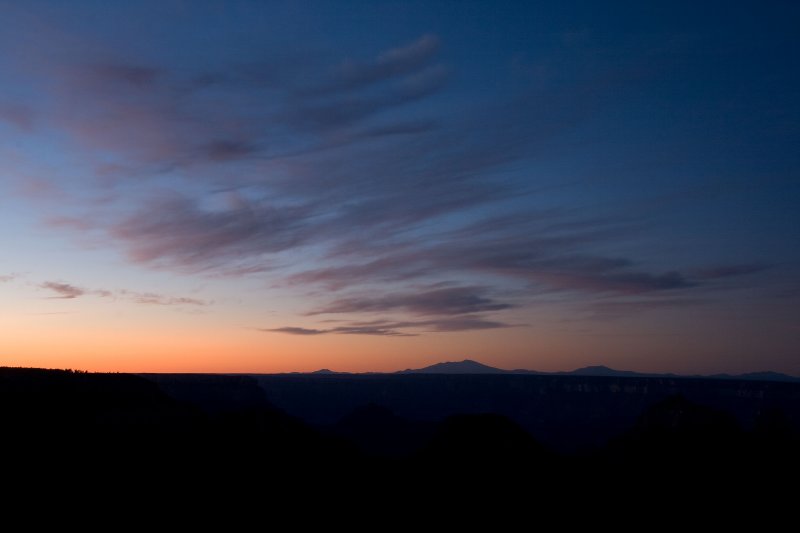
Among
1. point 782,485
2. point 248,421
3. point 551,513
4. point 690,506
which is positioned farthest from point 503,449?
point 782,485

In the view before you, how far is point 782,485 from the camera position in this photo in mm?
112625

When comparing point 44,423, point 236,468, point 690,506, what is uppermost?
point 44,423

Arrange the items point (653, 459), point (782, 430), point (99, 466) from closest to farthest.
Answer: point (99, 466)
point (653, 459)
point (782, 430)

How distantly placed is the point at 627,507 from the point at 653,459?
40.2 meters

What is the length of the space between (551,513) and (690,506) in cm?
2570

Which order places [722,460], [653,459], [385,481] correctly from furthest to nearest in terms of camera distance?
1. [653,459]
2. [722,460]
3. [385,481]

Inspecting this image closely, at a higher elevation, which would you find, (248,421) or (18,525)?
(248,421)

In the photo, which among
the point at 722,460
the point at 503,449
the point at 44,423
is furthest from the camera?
the point at 722,460

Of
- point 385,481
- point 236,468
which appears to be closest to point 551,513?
A: point 385,481

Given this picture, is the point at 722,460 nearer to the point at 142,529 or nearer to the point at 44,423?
the point at 142,529

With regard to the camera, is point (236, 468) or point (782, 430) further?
point (782, 430)

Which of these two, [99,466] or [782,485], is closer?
[99,466]

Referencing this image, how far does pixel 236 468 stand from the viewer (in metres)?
93.2

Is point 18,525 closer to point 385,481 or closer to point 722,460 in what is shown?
point 385,481
